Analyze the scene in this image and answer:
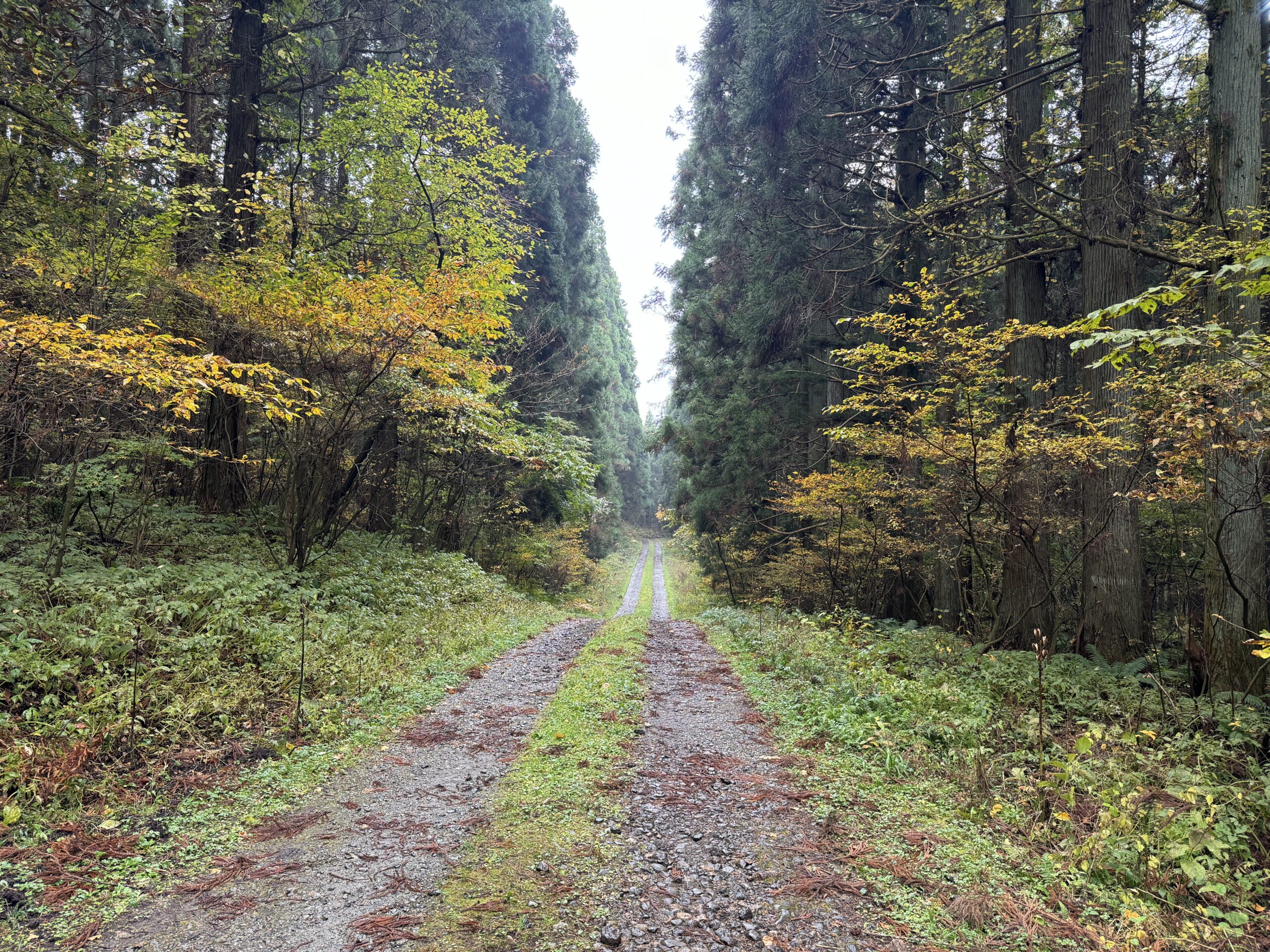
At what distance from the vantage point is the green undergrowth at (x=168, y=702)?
3.18 meters

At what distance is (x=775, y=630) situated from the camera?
1066cm

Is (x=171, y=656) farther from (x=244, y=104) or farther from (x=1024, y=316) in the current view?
(x=1024, y=316)

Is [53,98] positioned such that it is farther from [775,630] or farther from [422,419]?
[775,630]

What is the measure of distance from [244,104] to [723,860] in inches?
511

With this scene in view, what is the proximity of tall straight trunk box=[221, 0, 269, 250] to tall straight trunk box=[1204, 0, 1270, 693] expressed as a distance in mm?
12637

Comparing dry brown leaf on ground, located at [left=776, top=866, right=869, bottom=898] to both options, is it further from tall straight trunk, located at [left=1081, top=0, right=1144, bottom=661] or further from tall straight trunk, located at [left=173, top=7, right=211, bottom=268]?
tall straight trunk, located at [left=173, top=7, right=211, bottom=268]

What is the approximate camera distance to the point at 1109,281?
7.18 meters

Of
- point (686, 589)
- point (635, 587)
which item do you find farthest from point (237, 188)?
point (635, 587)

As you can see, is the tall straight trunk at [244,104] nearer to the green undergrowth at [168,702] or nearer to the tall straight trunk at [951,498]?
the green undergrowth at [168,702]

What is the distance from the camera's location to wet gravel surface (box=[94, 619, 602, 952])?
2.68 metres

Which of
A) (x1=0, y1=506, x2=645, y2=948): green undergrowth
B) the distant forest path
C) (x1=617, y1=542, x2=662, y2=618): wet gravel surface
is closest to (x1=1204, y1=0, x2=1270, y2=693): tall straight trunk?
the distant forest path

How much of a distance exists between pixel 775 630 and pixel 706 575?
41.1ft

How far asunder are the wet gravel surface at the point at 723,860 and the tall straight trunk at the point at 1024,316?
4.29m

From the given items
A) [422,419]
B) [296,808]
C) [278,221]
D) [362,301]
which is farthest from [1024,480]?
[278,221]
